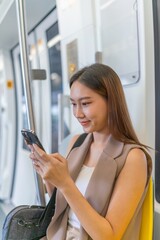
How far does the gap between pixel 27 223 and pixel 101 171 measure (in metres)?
0.52

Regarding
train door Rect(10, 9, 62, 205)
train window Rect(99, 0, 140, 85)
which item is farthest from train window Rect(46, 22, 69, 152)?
train window Rect(99, 0, 140, 85)

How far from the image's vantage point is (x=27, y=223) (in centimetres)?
129

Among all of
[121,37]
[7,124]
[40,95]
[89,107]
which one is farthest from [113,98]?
[7,124]

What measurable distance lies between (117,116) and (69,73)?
77cm

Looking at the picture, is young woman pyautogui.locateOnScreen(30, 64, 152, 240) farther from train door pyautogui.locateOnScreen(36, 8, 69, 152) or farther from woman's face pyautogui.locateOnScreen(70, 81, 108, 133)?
train door pyautogui.locateOnScreen(36, 8, 69, 152)

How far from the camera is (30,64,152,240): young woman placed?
0.94m

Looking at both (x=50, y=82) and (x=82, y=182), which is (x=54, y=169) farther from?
(x=50, y=82)

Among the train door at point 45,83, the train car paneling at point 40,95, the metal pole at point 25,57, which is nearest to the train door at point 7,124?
the train car paneling at point 40,95

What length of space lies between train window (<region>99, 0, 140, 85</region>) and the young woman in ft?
0.72

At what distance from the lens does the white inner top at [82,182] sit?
1.15m

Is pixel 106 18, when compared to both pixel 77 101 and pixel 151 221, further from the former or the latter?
pixel 151 221

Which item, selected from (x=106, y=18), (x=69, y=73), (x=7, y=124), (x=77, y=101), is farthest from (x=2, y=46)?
(x=77, y=101)

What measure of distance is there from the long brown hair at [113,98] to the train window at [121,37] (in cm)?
20

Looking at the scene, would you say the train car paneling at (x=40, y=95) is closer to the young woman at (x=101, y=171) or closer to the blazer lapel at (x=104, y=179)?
the young woman at (x=101, y=171)
